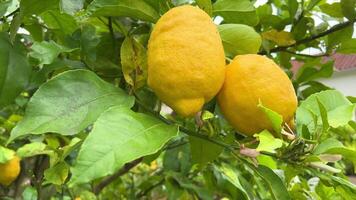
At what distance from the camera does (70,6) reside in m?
0.56

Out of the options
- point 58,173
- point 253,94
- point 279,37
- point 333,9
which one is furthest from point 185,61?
point 333,9

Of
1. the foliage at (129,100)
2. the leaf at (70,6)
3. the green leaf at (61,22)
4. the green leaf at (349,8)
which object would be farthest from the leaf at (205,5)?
the green leaf at (349,8)

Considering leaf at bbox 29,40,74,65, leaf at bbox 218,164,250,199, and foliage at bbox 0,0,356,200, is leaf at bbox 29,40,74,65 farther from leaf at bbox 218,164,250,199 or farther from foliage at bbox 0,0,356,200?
leaf at bbox 218,164,250,199

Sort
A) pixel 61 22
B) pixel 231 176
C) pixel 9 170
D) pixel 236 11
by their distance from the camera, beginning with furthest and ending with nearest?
pixel 9 170 → pixel 231 176 → pixel 61 22 → pixel 236 11

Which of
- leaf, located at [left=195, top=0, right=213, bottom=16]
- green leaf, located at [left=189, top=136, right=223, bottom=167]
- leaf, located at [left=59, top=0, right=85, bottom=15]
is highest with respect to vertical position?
leaf, located at [left=59, top=0, right=85, bottom=15]

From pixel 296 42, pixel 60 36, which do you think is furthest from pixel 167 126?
pixel 296 42

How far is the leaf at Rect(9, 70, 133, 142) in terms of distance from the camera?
0.49 metres

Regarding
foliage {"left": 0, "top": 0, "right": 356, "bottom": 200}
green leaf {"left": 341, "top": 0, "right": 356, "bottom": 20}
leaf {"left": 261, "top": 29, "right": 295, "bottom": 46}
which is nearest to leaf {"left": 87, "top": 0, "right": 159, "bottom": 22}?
foliage {"left": 0, "top": 0, "right": 356, "bottom": 200}

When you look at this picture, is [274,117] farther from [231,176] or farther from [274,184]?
[231,176]

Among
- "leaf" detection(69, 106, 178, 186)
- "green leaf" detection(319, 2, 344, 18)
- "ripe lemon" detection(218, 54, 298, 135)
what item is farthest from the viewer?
"green leaf" detection(319, 2, 344, 18)

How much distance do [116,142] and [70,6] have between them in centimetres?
20

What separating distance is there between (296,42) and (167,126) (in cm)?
52

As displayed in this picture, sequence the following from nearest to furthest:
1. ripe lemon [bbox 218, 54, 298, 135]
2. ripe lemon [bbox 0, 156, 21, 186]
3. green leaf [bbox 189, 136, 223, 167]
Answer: ripe lemon [bbox 218, 54, 298, 135]
green leaf [bbox 189, 136, 223, 167]
ripe lemon [bbox 0, 156, 21, 186]

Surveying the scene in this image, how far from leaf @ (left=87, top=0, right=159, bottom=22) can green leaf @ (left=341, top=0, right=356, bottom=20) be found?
0.45m
